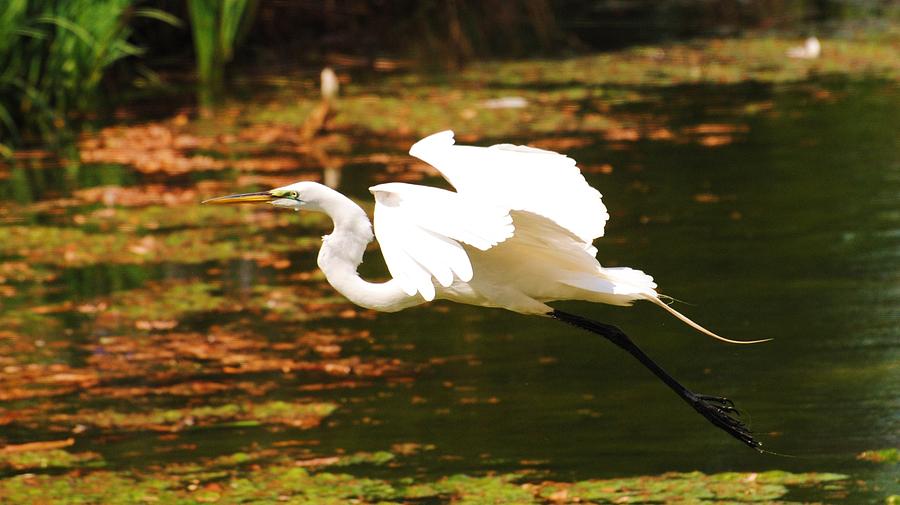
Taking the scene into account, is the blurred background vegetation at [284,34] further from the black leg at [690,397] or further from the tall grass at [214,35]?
the black leg at [690,397]

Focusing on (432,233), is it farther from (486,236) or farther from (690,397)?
(690,397)

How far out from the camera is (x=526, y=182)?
12.6 ft

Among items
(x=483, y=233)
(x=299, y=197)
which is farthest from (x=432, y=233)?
(x=299, y=197)

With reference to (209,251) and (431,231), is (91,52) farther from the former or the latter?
(431,231)

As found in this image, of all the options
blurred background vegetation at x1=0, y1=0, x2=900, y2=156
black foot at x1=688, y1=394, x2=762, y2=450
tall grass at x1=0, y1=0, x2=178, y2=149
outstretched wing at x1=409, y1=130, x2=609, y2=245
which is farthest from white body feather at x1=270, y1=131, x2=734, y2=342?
blurred background vegetation at x1=0, y1=0, x2=900, y2=156

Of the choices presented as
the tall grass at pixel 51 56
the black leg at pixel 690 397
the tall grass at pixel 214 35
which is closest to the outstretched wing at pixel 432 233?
the black leg at pixel 690 397

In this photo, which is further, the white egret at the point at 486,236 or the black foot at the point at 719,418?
the black foot at the point at 719,418

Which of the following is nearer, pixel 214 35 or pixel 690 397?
pixel 690 397

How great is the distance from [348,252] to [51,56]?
781 cm

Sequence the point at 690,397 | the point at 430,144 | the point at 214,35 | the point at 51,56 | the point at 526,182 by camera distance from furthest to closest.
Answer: the point at 214,35
the point at 51,56
the point at 690,397
the point at 430,144
the point at 526,182

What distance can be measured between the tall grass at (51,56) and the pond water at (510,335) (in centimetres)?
127

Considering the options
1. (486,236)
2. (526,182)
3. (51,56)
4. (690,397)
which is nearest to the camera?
(486,236)

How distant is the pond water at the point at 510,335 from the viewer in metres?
5.09

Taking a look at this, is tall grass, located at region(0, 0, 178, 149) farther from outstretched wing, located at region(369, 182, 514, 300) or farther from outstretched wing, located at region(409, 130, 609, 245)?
outstretched wing, located at region(369, 182, 514, 300)
